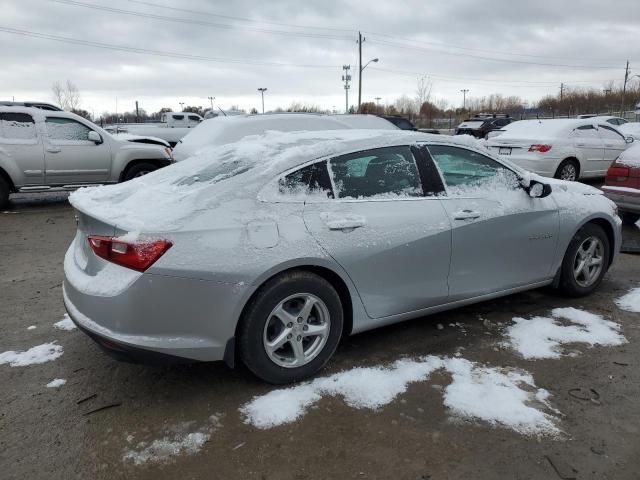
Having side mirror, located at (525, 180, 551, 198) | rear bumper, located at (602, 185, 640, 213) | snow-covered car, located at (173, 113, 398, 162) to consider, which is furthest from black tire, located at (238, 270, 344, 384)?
rear bumper, located at (602, 185, 640, 213)

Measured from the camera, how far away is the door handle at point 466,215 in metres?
3.83

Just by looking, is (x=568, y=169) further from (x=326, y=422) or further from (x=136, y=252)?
(x=136, y=252)

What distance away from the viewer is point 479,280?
4035 mm

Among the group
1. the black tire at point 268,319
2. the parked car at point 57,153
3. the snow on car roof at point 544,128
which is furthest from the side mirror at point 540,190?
the parked car at point 57,153

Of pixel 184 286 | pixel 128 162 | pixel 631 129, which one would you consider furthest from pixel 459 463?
pixel 631 129

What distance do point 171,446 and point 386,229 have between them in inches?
71.1

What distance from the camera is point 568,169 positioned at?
11469 mm

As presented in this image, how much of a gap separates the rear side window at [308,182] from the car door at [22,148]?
8.08 m

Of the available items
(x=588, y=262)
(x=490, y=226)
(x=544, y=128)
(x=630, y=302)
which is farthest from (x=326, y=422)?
(x=544, y=128)

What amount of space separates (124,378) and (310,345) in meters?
1.22

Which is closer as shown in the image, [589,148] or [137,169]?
[137,169]

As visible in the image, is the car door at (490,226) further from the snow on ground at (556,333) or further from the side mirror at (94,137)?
the side mirror at (94,137)

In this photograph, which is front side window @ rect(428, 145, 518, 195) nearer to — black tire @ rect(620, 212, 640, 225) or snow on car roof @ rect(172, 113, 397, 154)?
snow on car roof @ rect(172, 113, 397, 154)

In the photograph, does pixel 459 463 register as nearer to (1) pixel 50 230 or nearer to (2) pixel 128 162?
(1) pixel 50 230
